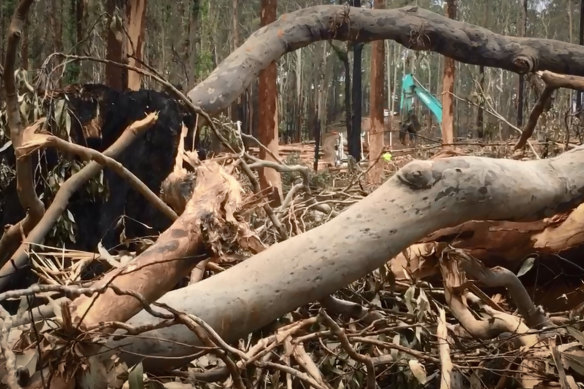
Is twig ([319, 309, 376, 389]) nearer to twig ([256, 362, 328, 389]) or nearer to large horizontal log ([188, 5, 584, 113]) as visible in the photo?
twig ([256, 362, 328, 389])

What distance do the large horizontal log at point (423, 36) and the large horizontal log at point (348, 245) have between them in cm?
435

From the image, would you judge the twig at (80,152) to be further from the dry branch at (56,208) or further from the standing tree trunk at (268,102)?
the standing tree trunk at (268,102)

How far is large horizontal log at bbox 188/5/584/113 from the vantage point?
6723 millimetres

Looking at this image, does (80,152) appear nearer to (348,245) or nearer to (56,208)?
→ (56,208)

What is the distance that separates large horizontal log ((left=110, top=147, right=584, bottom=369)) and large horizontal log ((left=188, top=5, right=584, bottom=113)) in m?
4.35

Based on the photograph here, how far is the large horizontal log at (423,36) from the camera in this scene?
22.1 feet

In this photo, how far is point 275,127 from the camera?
9.09 m

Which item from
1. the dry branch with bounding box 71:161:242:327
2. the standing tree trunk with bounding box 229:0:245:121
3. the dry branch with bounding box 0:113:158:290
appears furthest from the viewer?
the standing tree trunk with bounding box 229:0:245:121

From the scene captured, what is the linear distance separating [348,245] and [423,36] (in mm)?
5029

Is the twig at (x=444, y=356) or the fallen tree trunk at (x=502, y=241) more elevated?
the fallen tree trunk at (x=502, y=241)

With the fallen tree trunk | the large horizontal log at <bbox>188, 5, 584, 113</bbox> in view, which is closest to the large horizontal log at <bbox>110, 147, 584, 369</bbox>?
the fallen tree trunk

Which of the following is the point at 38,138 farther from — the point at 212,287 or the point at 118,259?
the point at 212,287

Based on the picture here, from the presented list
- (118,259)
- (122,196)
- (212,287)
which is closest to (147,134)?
(122,196)

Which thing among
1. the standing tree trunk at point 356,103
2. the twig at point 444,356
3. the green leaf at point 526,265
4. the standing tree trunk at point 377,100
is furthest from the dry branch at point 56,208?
the standing tree trunk at point 356,103
